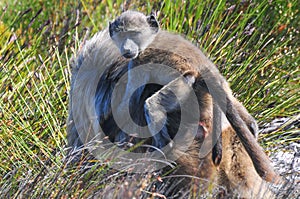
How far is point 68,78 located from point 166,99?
2.32 m

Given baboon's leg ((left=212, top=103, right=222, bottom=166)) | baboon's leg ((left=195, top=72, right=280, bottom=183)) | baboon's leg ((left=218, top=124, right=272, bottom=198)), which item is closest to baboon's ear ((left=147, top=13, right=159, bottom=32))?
baboon's leg ((left=195, top=72, right=280, bottom=183))

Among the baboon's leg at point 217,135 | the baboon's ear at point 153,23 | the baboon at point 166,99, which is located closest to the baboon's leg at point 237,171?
the baboon at point 166,99

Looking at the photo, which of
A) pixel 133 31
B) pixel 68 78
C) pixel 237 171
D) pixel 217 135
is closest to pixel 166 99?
pixel 217 135

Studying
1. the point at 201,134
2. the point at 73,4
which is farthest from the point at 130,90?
the point at 73,4

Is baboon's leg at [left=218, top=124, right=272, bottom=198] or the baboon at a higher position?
the baboon

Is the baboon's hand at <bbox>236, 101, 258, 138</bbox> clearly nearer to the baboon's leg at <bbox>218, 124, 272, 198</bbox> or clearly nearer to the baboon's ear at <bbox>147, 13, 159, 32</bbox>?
the baboon's leg at <bbox>218, 124, 272, 198</bbox>

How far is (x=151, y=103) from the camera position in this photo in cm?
375

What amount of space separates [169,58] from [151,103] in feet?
1.11

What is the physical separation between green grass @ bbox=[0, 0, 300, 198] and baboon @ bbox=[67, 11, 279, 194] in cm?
37

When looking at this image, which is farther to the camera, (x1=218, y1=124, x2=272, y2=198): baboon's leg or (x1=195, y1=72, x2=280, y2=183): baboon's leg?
(x1=218, y1=124, x2=272, y2=198): baboon's leg

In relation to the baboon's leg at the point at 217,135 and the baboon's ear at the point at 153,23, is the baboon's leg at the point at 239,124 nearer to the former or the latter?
the baboon's leg at the point at 217,135

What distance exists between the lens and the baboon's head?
13.2ft

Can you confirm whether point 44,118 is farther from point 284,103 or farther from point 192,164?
point 284,103

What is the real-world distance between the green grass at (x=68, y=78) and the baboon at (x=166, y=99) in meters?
0.37
